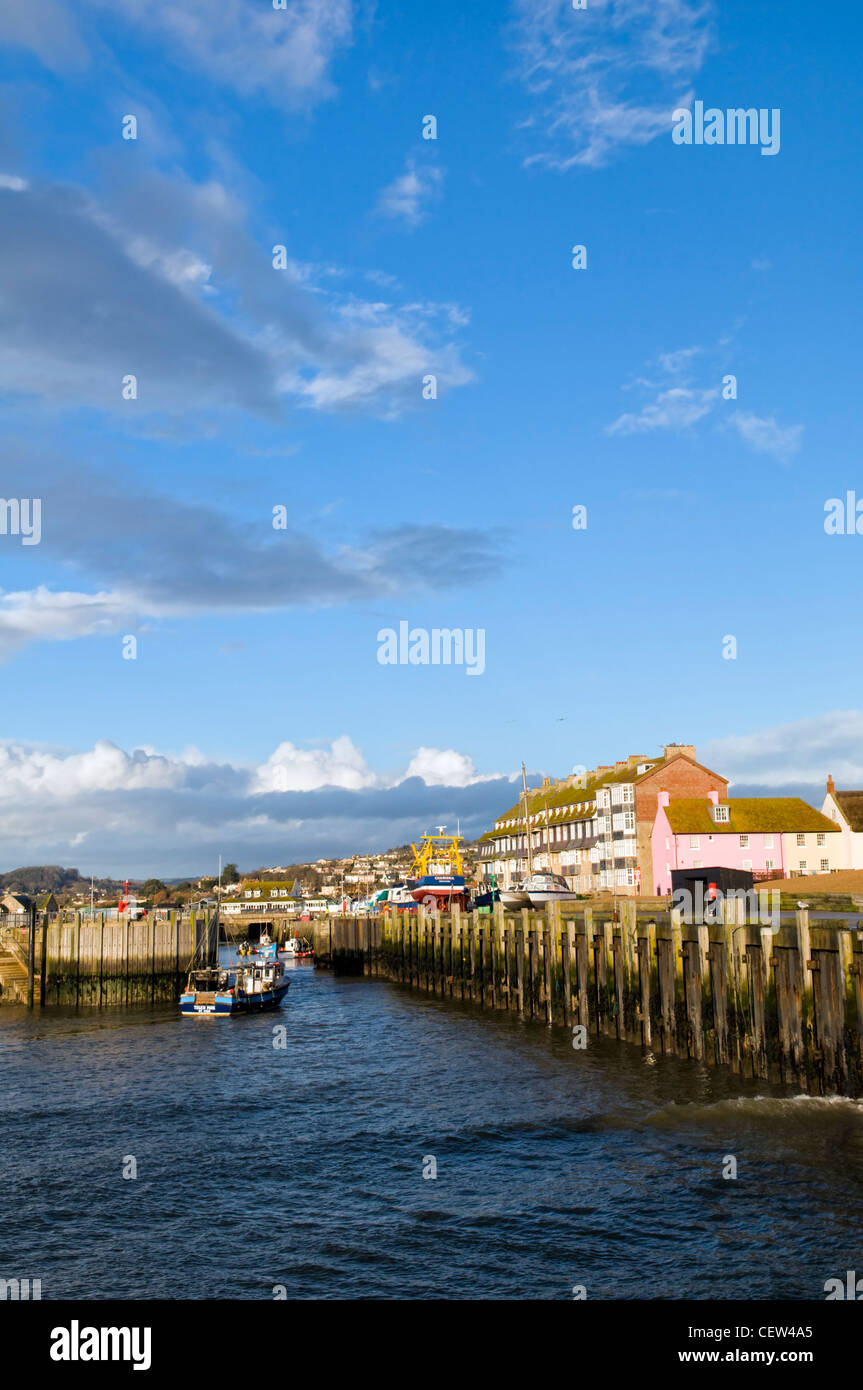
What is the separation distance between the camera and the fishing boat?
87625mm

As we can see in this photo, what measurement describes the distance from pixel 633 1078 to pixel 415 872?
77.3 m

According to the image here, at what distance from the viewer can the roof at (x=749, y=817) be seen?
9212 centimetres

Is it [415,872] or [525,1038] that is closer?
[525,1038]

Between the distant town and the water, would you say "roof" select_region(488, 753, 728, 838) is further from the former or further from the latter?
the water

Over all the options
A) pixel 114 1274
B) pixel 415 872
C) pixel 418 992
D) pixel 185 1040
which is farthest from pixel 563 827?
pixel 114 1274

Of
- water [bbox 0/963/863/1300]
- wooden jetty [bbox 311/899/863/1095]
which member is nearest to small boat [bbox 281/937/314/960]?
wooden jetty [bbox 311/899/863/1095]

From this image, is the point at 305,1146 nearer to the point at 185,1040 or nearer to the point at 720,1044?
the point at 720,1044

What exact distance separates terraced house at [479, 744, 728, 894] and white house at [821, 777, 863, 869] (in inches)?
525

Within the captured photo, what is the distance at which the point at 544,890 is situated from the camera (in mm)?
69688

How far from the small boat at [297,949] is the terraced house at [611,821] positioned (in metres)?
25.7

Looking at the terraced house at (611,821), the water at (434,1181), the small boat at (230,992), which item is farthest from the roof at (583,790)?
the water at (434,1181)

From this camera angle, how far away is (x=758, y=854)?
9206 centimetres
